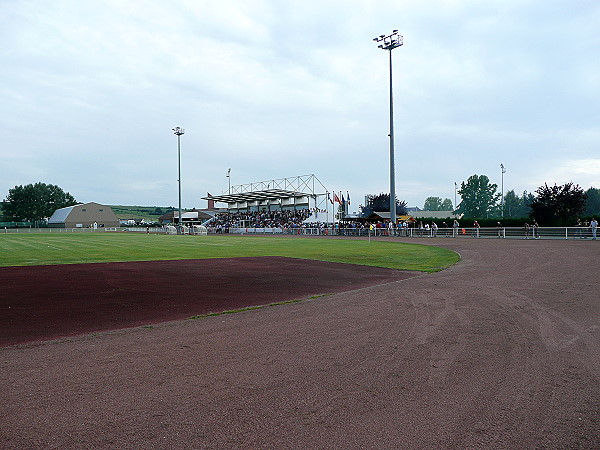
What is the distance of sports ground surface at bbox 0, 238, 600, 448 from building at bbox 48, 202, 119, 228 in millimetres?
116664

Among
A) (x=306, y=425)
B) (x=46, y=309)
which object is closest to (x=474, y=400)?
(x=306, y=425)

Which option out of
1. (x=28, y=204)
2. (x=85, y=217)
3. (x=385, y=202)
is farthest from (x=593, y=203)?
(x=28, y=204)

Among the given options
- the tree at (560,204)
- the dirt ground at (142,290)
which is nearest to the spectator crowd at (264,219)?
the tree at (560,204)

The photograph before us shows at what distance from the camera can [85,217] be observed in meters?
116

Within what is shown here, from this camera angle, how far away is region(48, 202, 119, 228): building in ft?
369

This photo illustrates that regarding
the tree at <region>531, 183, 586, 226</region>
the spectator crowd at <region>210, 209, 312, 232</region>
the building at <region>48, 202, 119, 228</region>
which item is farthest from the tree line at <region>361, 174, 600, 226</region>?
the building at <region>48, 202, 119, 228</region>

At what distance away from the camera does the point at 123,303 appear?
9.85 meters

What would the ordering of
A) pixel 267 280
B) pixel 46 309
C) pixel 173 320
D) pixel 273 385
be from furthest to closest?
pixel 267 280
pixel 46 309
pixel 173 320
pixel 273 385

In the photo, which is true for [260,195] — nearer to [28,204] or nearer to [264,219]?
[264,219]

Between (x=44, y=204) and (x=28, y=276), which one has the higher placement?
(x=44, y=204)

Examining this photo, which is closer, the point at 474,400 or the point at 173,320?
the point at 474,400

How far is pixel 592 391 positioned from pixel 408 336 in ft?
8.48

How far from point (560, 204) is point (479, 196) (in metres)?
81.6

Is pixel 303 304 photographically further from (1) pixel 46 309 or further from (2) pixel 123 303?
(1) pixel 46 309
